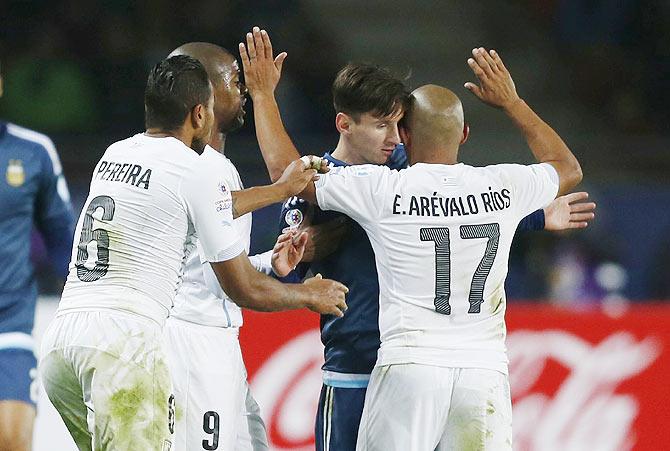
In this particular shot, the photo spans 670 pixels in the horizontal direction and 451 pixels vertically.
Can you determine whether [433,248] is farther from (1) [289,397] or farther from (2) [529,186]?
(1) [289,397]

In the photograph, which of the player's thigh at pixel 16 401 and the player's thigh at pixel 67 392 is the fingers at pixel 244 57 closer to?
the player's thigh at pixel 67 392

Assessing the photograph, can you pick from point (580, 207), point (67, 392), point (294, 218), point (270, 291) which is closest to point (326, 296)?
point (270, 291)

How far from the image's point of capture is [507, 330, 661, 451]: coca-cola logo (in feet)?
24.4

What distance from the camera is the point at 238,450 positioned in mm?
A: 5148

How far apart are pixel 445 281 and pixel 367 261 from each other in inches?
16.0

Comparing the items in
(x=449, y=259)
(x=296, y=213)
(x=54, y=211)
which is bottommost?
(x=449, y=259)

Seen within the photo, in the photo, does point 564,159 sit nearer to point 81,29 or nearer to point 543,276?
point 543,276

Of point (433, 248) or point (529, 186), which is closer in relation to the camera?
point (433, 248)

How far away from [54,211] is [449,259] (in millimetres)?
2267

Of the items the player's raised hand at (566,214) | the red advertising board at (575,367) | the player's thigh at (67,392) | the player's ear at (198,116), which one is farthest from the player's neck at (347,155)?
the red advertising board at (575,367)

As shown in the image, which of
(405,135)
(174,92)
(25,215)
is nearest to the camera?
(174,92)

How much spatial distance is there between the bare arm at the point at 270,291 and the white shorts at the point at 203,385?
0.49 metres

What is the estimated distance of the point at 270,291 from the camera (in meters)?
4.57

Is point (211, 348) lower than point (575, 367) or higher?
higher
